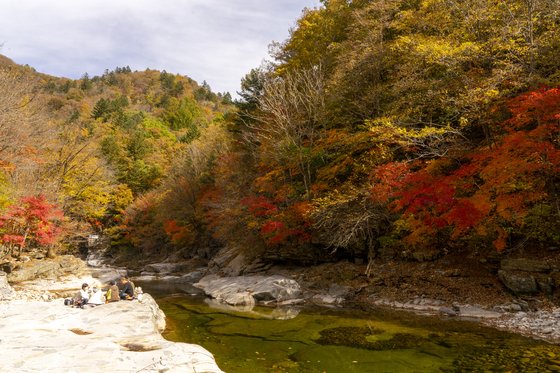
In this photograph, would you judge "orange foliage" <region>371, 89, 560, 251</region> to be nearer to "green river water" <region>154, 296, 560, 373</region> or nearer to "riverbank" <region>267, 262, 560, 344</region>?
"riverbank" <region>267, 262, 560, 344</region>

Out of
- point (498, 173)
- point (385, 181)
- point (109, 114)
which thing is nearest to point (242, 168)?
point (385, 181)

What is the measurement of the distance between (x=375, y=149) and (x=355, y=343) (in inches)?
478

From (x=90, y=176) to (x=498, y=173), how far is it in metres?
33.7

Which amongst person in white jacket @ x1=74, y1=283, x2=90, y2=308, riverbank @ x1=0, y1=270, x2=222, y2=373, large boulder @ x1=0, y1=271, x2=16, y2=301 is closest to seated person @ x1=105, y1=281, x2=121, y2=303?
person in white jacket @ x1=74, y1=283, x2=90, y2=308


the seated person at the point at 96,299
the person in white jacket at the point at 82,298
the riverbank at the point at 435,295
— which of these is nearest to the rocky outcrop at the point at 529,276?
the riverbank at the point at 435,295

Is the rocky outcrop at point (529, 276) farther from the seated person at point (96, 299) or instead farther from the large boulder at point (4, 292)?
the large boulder at point (4, 292)

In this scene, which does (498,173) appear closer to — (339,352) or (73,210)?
(339,352)

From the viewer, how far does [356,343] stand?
11.1 meters

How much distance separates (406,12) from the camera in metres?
22.4

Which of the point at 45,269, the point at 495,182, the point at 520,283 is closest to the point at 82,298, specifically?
the point at 45,269

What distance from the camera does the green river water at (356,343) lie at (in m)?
9.02

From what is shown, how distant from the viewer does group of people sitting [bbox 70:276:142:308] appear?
1450 cm

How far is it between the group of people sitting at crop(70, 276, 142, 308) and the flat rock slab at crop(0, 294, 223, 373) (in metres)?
1.12

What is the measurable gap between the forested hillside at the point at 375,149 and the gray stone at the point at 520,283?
4.99 ft
